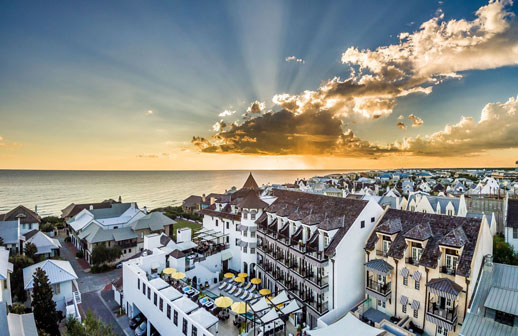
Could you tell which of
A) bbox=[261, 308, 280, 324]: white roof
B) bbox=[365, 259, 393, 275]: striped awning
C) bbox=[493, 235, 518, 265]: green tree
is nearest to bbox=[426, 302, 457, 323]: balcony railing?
bbox=[365, 259, 393, 275]: striped awning

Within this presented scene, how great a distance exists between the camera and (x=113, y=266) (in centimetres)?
4006

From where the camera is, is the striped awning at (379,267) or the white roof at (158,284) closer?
the striped awning at (379,267)

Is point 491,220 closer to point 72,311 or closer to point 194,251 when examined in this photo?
point 194,251

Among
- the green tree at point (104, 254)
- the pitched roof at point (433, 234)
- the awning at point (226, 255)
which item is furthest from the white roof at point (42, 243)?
the pitched roof at point (433, 234)

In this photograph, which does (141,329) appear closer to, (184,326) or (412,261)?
(184,326)

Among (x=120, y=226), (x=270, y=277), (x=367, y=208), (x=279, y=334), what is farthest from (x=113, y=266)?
(x=367, y=208)

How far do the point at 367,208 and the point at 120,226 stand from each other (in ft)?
152

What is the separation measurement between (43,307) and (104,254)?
1757 cm

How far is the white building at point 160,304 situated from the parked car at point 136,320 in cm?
54

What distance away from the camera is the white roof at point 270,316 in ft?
69.8

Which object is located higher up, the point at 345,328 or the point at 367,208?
the point at 367,208

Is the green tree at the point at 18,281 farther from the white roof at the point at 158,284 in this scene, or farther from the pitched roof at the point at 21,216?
the pitched roof at the point at 21,216

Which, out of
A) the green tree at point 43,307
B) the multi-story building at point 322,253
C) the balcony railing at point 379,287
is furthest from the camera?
the multi-story building at point 322,253

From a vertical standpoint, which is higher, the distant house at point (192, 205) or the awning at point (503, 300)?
the awning at point (503, 300)
